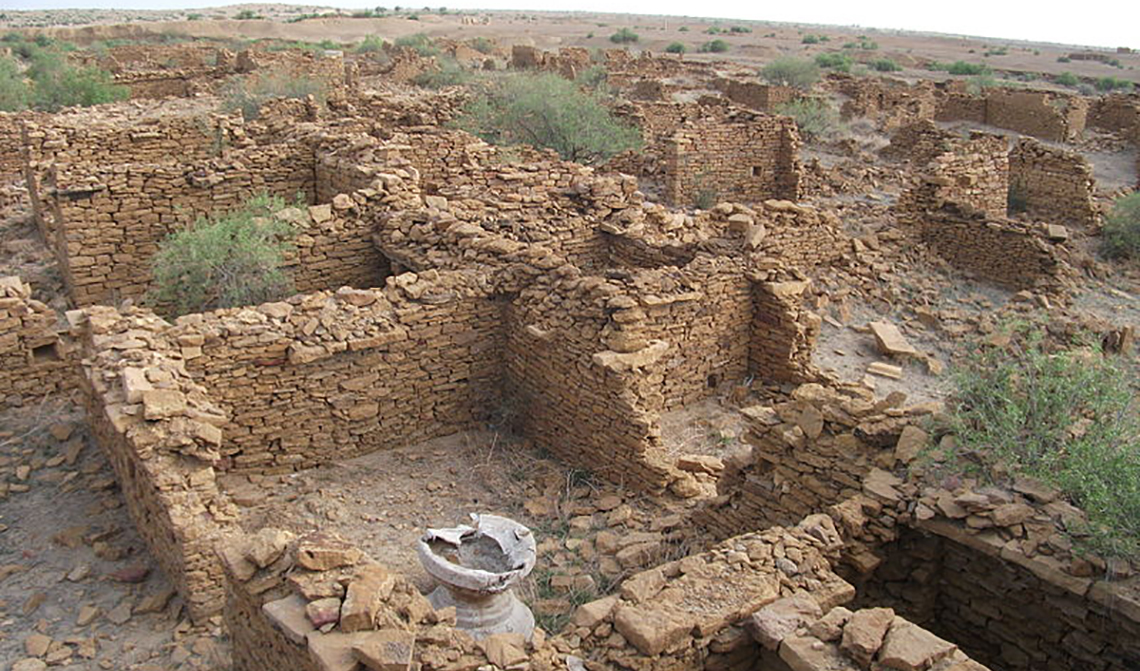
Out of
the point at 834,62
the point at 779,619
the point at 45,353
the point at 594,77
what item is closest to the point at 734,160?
the point at 45,353

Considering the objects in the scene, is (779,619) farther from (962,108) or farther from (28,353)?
(962,108)

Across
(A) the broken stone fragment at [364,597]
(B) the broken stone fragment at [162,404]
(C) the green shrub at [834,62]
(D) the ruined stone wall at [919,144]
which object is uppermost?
(C) the green shrub at [834,62]

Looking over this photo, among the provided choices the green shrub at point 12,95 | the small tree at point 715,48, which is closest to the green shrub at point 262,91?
the green shrub at point 12,95

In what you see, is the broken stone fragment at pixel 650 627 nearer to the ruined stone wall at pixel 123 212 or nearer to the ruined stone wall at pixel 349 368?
the ruined stone wall at pixel 349 368

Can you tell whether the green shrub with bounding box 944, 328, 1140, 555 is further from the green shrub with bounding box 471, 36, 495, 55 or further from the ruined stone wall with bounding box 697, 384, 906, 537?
the green shrub with bounding box 471, 36, 495, 55

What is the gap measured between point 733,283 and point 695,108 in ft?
37.7

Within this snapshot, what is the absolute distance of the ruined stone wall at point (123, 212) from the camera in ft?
33.9

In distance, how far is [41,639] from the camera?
552cm

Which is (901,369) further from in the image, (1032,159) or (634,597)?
(1032,159)

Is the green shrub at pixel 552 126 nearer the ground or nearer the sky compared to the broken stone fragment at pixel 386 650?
nearer the sky

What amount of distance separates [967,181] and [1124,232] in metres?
2.38

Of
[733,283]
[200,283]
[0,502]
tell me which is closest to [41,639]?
[0,502]

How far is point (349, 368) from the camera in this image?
24.7 feet

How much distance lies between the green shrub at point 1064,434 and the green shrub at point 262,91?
1396cm
